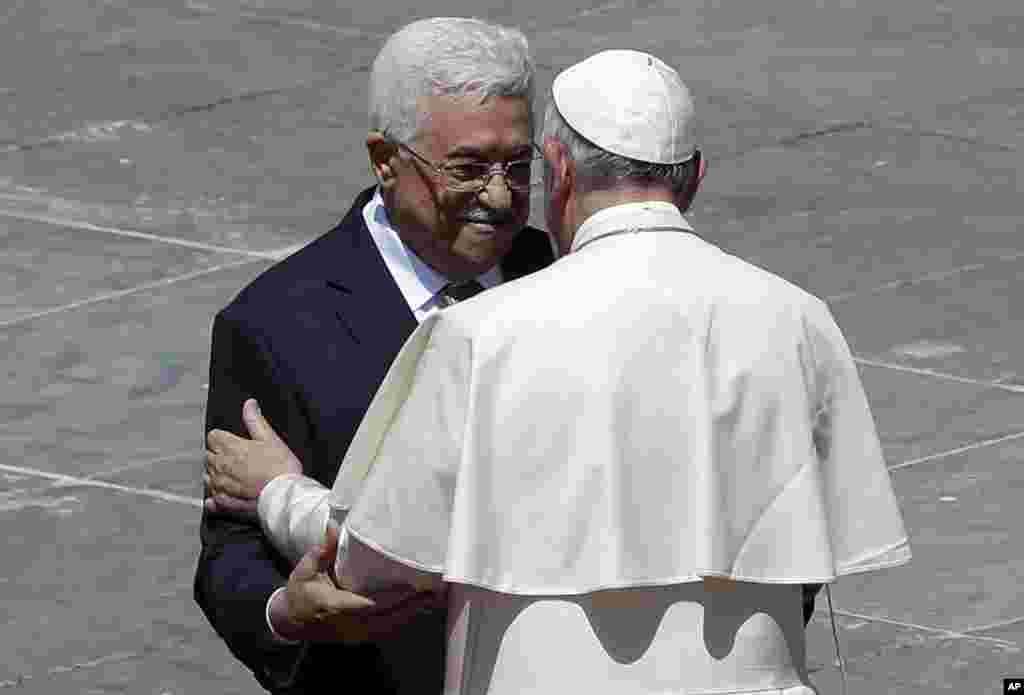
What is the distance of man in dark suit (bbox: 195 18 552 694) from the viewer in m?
4.78

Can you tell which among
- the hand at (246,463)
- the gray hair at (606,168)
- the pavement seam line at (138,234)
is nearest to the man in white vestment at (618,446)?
the gray hair at (606,168)

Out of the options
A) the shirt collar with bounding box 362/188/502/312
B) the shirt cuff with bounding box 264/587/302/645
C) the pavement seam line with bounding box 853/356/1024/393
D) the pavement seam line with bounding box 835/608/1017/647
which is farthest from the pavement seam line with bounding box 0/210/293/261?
the shirt cuff with bounding box 264/587/302/645

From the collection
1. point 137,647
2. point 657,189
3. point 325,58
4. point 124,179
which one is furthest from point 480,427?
point 325,58

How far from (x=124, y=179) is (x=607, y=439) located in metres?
8.47

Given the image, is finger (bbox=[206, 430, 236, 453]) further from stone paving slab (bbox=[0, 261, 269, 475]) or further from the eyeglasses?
stone paving slab (bbox=[0, 261, 269, 475])

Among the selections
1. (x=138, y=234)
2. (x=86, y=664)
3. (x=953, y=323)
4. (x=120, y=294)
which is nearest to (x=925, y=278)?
(x=953, y=323)

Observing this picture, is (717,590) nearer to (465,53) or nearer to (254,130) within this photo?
(465,53)

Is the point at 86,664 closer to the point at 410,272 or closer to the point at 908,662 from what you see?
the point at 908,662

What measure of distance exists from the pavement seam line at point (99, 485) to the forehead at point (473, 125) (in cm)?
435

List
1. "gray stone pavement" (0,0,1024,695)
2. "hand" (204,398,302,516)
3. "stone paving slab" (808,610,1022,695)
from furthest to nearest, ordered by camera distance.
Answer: "gray stone pavement" (0,0,1024,695) < "stone paving slab" (808,610,1022,695) < "hand" (204,398,302,516)

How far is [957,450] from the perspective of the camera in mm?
9195

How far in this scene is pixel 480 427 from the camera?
13.9 feet

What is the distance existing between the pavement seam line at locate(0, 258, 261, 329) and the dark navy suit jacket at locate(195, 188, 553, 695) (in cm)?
596

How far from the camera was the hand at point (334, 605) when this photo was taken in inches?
175
